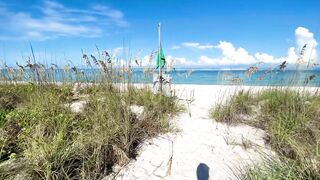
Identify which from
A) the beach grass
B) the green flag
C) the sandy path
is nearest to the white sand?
the sandy path

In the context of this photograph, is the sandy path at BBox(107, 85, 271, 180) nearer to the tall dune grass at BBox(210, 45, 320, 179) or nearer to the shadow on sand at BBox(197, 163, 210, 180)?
the shadow on sand at BBox(197, 163, 210, 180)

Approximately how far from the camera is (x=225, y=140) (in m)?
3.89

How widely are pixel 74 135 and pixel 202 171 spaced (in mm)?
1691

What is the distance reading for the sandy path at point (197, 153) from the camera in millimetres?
2947

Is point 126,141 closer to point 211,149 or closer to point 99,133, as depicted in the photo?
point 99,133

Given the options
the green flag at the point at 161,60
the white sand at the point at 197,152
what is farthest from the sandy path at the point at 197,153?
the green flag at the point at 161,60

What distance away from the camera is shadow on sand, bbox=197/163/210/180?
115 inches

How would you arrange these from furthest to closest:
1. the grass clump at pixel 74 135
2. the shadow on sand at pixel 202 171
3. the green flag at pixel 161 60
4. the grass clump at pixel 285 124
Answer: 1. the green flag at pixel 161 60
2. the shadow on sand at pixel 202 171
3. the grass clump at pixel 74 135
4. the grass clump at pixel 285 124

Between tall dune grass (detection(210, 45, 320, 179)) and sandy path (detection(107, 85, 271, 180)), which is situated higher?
tall dune grass (detection(210, 45, 320, 179))

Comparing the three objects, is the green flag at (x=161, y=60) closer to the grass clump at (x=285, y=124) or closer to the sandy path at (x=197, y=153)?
the grass clump at (x=285, y=124)

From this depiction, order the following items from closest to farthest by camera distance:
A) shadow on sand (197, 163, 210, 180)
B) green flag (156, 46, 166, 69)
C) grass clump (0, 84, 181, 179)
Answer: grass clump (0, 84, 181, 179) → shadow on sand (197, 163, 210, 180) → green flag (156, 46, 166, 69)

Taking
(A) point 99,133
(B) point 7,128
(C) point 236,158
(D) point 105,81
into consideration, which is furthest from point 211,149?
(B) point 7,128

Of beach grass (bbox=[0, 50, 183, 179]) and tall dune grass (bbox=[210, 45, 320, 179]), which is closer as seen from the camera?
tall dune grass (bbox=[210, 45, 320, 179])

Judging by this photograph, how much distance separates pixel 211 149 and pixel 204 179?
30.1 inches
